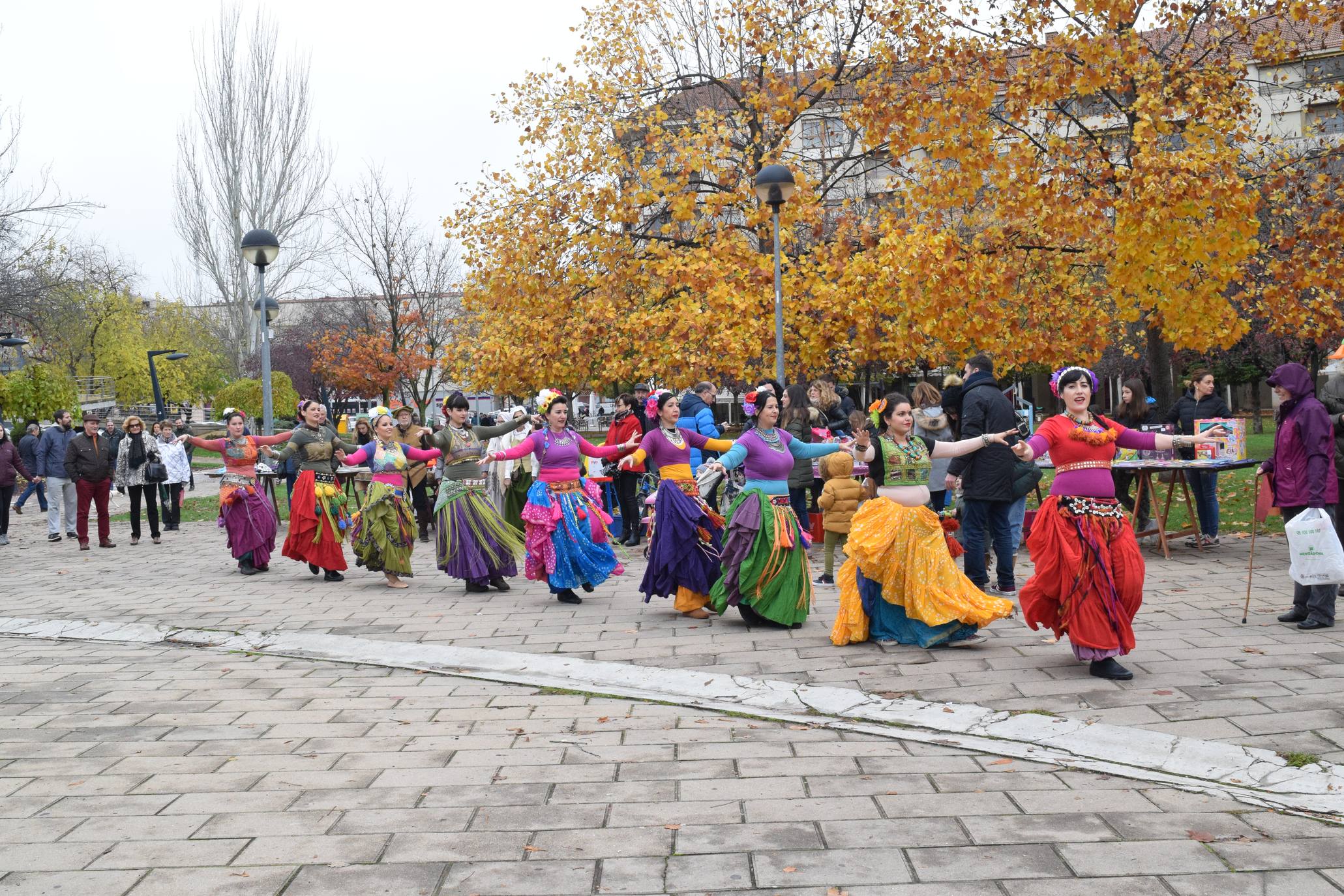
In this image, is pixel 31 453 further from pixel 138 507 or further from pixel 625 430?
pixel 625 430

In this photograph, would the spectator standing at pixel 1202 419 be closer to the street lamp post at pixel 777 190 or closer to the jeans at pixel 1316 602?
the jeans at pixel 1316 602

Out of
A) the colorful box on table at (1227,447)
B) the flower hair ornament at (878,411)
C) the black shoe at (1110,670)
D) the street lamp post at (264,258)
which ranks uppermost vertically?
the street lamp post at (264,258)

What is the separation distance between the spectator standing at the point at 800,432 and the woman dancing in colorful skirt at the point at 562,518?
143cm

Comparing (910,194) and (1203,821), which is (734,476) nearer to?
(910,194)

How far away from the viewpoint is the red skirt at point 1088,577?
652 centimetres

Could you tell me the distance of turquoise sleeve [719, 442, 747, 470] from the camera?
8664 millimetres

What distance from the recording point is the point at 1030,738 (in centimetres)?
550

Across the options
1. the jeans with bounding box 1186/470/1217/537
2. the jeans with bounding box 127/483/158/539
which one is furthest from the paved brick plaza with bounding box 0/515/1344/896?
the jeans with bounding box 127/483/158/539

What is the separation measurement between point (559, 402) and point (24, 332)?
27.1m

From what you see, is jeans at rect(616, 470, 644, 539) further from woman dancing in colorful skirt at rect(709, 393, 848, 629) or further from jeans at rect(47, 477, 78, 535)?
jeans at rect(47, 477, 78, 535)

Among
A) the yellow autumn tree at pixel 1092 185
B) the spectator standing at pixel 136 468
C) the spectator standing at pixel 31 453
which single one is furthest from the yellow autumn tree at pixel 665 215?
the spectator standing at pixel 31 453

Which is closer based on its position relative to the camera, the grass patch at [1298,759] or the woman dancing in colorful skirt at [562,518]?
the grass patch at [1298,759]

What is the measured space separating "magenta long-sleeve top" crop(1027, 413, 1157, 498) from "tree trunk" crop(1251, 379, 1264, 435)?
32.3 m

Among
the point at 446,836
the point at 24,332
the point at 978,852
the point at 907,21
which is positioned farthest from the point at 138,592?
the point at 24,332
